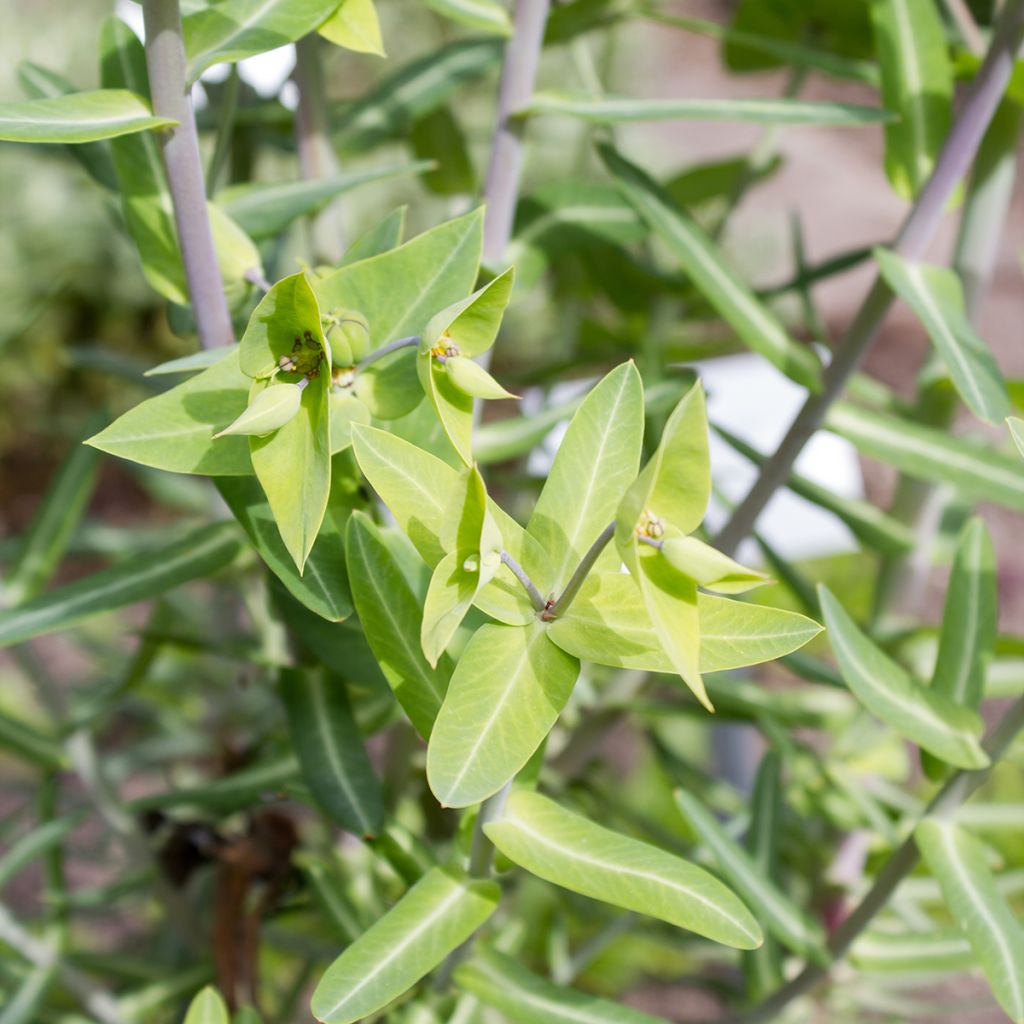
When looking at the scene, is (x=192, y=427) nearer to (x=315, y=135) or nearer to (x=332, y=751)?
(x=332, y=751)

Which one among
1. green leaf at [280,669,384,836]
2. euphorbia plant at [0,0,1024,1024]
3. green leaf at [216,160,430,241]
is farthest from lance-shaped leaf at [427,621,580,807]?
green leaf at [216,160,430,241]

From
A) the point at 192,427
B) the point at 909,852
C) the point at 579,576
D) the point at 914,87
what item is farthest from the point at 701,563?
the point at 914,87

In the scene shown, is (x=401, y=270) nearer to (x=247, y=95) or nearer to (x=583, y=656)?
(x=583, y=656)

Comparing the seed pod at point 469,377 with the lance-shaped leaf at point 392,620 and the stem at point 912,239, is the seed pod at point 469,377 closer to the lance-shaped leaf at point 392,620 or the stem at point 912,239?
the lance-shaped leaf at point 392,620

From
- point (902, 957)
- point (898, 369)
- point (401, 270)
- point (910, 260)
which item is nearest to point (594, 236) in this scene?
point (910, 260)

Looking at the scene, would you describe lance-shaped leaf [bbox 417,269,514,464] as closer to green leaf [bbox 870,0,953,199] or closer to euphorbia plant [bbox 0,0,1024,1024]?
euphorbia plant [bbox 0,0,1024,1024]

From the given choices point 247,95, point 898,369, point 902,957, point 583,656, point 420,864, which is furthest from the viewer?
point 898,369

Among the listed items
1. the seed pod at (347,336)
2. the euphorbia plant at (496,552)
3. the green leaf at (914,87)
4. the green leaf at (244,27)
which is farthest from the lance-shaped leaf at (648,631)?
the green leaf at (914,87)
